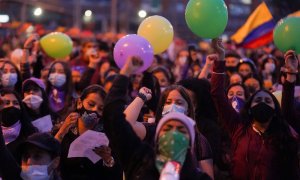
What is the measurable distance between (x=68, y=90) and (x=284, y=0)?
324 inches

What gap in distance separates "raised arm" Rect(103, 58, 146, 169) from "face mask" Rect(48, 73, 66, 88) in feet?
15.0

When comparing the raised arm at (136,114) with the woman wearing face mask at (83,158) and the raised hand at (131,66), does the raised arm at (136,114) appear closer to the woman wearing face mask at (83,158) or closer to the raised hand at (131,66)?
the raised hand at (131,66)

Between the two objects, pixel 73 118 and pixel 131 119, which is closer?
pixel 131 119

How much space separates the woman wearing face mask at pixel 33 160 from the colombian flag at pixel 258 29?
26.0 feet

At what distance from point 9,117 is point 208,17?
215 cm

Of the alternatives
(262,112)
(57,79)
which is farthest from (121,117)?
(57,79)

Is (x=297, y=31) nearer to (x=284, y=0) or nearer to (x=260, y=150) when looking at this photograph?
(x=260, y=150)

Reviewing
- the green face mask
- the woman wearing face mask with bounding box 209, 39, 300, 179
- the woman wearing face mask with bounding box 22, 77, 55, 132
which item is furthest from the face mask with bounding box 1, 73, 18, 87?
the green face mask

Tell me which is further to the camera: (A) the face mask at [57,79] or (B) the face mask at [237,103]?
(A) the face mask at [57,79]

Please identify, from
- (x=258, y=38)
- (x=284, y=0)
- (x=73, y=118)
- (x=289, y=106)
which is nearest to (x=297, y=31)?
(x=289, y=106)

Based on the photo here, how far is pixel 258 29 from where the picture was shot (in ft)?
40.0

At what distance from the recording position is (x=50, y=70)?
8688 mm

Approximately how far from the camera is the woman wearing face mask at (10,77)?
8.06m

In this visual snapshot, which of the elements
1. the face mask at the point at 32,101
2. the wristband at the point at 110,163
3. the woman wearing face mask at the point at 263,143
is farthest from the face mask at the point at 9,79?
the woman wearing face mask at the point at 263,143
